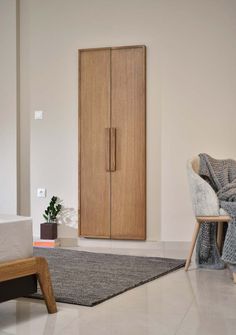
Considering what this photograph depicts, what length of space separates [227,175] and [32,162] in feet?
8.10

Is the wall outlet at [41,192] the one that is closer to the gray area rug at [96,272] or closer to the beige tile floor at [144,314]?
the gray area rug at [96,272]

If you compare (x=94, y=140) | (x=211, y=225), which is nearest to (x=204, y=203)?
(x=211, y=225)

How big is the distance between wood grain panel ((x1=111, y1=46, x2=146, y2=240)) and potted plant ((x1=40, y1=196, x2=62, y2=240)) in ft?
2.18

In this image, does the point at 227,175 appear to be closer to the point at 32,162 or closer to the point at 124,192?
the point at 124,192

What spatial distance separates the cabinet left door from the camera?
19.6 ft

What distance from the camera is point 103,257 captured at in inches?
204

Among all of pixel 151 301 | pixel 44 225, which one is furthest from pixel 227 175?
pixel 44 225

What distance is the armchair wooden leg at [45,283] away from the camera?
10.3ft

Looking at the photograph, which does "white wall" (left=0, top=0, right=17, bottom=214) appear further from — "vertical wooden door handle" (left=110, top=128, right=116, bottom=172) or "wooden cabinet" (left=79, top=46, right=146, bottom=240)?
"vertical wooden door handle" (left=110, top=128, right=116, bottom=172)

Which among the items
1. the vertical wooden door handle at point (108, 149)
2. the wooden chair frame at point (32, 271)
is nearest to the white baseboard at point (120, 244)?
the vertical wooden door handle at point (108, 149)

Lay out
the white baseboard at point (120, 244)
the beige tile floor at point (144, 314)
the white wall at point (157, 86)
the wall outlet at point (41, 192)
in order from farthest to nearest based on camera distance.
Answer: the wall outlet at point (41, 192), the white baseboard at point (120, 244), the white wall at point (157, 86), the beige tile floor at point (144, 314)

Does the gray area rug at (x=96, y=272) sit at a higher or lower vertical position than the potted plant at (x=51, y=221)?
lower

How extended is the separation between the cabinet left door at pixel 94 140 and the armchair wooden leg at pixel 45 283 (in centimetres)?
278

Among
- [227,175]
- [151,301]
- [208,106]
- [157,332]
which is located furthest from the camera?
[208,106]
